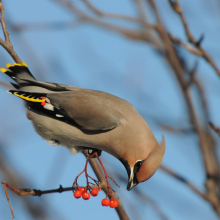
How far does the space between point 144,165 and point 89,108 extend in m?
0.83

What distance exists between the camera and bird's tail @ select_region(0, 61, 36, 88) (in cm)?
411

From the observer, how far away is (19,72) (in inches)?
164

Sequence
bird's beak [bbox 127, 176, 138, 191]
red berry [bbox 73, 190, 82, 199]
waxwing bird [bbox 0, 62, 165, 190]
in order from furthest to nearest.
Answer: waxwing bird [bbox 0, 62, 165, 190], bird's beak [bbox 127, 176, 138, 191], red berry [bbox 73, 190, 82, 199]

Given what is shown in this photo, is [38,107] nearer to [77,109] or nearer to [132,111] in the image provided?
[77,109]

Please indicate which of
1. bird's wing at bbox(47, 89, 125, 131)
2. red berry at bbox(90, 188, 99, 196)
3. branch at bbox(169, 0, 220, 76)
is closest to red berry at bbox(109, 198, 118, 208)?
red berry at bbox(90, 188, 99, 196)

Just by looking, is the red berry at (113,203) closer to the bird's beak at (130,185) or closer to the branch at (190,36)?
the bird's beak at (130,185)

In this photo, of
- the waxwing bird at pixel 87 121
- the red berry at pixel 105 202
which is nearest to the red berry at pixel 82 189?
the red berry at pixel 105 202

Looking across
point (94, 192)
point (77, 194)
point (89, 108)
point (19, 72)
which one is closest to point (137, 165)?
point (94, 192)

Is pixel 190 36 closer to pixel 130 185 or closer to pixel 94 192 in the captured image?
pixel 130 185

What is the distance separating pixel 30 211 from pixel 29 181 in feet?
1.70

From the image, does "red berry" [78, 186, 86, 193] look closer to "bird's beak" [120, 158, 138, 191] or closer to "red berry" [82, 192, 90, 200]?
"red berry" [82, 192, 90, 200]

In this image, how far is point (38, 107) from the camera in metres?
4.09

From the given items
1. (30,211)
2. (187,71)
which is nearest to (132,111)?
(187,71)

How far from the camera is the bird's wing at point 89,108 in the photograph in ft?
13.2
